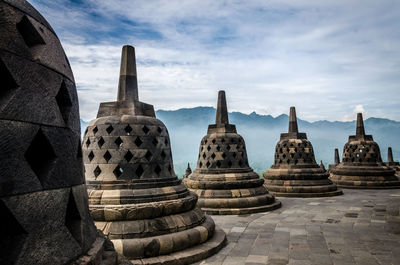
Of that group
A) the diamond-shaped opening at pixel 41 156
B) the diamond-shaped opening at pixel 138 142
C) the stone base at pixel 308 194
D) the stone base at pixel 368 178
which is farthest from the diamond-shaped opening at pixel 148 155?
the stone base at pixel 368 178

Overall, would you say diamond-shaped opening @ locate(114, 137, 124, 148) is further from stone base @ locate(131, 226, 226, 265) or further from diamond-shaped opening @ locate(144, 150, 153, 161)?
stone base @ locate(131, 226, 226, 265)

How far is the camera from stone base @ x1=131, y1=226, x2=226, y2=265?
18.1 ft

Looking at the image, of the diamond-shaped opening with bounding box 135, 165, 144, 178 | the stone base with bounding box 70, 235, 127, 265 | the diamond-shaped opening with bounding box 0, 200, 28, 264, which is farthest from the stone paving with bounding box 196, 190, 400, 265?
the diamond-shaped opening with bounding box 0, 200, 28, 264

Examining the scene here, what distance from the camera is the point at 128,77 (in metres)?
7.23

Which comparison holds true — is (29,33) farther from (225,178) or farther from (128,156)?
(225,178)

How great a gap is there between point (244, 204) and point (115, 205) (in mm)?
5692

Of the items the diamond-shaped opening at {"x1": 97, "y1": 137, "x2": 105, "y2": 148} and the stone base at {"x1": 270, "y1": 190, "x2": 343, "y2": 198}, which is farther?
the stone base at {"x1": 270, "y1": 190, "x2": 343, "y2": 198}

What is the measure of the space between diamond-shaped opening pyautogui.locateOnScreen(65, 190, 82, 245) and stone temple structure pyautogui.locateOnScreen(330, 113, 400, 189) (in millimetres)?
18204

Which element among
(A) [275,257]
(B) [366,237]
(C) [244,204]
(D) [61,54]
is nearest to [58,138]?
(D) [61,54]

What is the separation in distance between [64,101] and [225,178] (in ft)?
30.4

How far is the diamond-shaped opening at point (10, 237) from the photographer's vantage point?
188 centimetres

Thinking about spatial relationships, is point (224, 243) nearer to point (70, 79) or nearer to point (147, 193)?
point (147, 193)

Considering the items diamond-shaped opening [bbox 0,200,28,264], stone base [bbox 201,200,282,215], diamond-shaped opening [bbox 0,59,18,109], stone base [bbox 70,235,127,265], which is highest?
diamond-shaped opening [bbox 0,59,18,109]

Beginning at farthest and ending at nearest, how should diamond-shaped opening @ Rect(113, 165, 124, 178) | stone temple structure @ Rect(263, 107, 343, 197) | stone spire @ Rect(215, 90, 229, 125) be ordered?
stone temple structure @ Rect(263, 107, 343, 197), stone spire @ Rect(215, 90, 229, 125), diamond-shaped opening @ Rect(113, 165, 124, 178)
